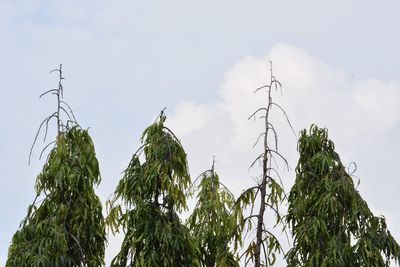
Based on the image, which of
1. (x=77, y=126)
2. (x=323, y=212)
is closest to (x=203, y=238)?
(x=323, y=212)

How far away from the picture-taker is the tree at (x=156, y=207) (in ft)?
53.2

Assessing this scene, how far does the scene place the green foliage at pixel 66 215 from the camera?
15328 mm

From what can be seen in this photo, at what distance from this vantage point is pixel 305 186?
58.7ft

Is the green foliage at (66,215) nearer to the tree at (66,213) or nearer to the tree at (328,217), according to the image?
the tree at (66,213)

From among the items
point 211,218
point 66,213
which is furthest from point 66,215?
point 211,218

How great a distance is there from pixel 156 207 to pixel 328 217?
383cm

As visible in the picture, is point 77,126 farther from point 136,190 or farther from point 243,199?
point 243,199

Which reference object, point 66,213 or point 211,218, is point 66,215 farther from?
point 211,218

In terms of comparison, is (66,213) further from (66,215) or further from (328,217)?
(328,217)

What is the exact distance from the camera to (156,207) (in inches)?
648

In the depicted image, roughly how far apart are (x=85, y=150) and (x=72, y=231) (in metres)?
1.74

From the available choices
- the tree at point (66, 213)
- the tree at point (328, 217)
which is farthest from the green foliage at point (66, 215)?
the tree at point (328, 217)

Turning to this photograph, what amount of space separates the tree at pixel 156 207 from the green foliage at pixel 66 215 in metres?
0.61

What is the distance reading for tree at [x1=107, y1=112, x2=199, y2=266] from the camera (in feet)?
53.2
